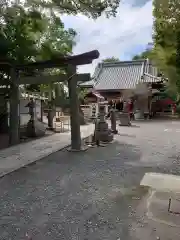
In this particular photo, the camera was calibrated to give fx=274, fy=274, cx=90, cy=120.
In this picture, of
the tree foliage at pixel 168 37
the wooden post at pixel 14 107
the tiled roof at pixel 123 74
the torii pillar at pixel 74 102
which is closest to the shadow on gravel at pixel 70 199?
the torii pillar at pixel 74 102

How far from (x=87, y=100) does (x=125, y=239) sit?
70.3ft

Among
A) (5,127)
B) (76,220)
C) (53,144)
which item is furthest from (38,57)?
(76,220)

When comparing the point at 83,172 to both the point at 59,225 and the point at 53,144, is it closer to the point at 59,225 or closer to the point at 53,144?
the point at 59,225

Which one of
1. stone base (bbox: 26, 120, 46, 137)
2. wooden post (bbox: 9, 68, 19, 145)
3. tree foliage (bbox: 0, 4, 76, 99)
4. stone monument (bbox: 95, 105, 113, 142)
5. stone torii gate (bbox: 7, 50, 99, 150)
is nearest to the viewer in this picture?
tree foliage (bbox: 0, 4, 76, 99)

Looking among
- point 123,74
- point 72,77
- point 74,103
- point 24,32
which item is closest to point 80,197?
point 74,103

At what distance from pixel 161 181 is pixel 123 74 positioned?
22218mm

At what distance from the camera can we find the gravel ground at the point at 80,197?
134 inches

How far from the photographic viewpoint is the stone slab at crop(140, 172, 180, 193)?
16.4 feet

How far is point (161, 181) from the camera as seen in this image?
543 cm

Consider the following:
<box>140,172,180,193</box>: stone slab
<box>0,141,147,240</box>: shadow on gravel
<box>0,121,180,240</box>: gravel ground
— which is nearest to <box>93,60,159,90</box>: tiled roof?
<box>0,121,180,240</box>: gravel ground

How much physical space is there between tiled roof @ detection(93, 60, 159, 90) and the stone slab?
1834 centimetres

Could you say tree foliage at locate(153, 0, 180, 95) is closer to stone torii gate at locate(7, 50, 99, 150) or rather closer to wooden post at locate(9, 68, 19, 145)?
stone torii gate at locate(7, 50, 99, 150)

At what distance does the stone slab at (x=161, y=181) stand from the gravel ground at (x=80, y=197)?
199mm

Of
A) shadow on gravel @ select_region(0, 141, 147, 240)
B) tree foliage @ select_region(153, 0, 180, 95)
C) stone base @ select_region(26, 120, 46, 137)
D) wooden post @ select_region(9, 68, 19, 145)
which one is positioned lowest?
shadow on gravel @ select_region(0, 141, 147, 240)
